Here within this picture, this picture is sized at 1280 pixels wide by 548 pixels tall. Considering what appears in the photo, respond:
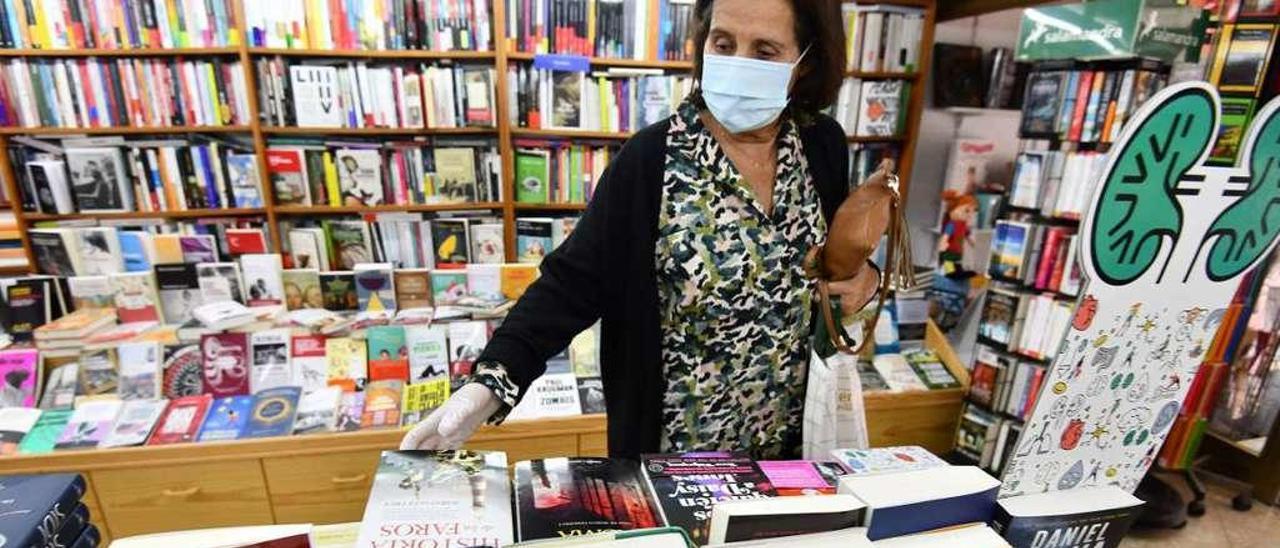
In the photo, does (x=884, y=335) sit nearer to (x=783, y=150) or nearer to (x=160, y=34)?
(x=783, y=150)

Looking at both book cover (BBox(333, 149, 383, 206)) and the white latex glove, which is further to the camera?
book cover (BBox(333, 149, 383, 206))

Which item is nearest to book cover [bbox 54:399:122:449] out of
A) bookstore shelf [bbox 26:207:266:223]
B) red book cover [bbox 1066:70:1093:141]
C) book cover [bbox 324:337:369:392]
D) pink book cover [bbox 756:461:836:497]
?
book cover [bbox 324:337:369:392]

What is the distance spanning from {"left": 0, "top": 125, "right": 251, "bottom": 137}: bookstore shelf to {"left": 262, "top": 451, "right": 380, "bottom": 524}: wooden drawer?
1.77 metres

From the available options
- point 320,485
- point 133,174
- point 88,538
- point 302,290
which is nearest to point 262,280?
point 302,290

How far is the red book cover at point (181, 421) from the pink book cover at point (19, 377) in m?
0.48

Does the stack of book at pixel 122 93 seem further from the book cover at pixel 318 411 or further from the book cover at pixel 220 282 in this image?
the book cover at pixel 318 411

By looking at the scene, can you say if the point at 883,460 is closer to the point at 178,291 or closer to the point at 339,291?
the point at 339,291

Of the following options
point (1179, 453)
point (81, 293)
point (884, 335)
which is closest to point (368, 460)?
point (81, 293)

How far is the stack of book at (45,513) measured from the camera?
25.5 inches

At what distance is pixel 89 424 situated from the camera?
6.18 feet

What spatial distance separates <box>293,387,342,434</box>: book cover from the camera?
1.96 metres

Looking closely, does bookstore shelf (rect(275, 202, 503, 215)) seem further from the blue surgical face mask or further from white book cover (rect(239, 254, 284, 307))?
the blue surgical face mask

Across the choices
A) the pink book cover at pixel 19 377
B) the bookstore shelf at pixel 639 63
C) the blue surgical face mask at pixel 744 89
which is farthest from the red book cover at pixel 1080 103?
the pink book cover at pixel 19 377

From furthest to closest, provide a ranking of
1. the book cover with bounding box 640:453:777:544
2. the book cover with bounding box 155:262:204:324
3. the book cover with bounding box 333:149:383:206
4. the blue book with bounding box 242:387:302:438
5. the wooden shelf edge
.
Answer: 1. the book cover with bounding box 333:149:383:206
2. the book cover with bounding box 155:262:204:324
3. the blue book with bounding box 242:387:302:438
4. the wooden shelf edge
5. the book cover with bounding box 640:453:777:544
